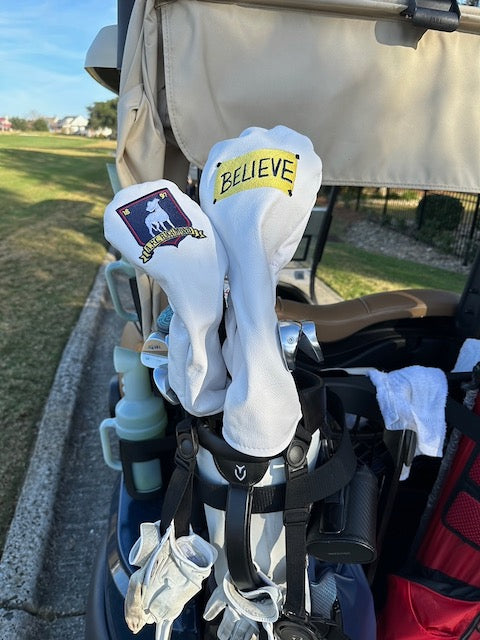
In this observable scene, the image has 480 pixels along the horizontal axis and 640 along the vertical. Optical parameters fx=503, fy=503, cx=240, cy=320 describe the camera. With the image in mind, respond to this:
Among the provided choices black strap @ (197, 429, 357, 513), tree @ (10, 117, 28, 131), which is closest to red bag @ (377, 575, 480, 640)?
black strap @ (197, 429, 357, 513)

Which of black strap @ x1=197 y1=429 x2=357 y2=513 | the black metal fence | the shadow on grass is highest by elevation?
black strap @ x1=197 y1=429 x2=357 y2=513

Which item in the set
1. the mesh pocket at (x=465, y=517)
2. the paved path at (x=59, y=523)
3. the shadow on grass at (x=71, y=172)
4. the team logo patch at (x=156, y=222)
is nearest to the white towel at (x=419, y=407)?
the mesh pocket at (x=465, y=517)

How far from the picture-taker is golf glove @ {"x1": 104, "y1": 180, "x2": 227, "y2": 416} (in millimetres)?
904

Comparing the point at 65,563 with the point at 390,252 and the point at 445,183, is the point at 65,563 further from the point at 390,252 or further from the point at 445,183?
the point at 390,252

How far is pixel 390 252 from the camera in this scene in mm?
5465

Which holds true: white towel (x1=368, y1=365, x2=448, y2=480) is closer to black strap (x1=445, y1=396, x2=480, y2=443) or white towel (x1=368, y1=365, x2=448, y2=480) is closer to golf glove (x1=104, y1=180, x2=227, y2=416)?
black strap (x1=445, y1=396, x2=480, y2=443)

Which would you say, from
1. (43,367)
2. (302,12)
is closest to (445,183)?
(302,12)

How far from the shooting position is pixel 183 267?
0.90 m

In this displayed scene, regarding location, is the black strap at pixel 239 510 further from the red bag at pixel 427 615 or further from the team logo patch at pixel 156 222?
the red bag at pixel 427 615

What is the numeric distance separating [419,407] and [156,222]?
0.83m

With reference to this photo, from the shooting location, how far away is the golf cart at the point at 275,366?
94 centimetres

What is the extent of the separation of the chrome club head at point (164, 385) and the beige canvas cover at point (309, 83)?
23.9 inches

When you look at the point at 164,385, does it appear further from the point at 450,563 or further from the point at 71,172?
the point at 71,172

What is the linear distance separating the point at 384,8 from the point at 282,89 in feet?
1.08
